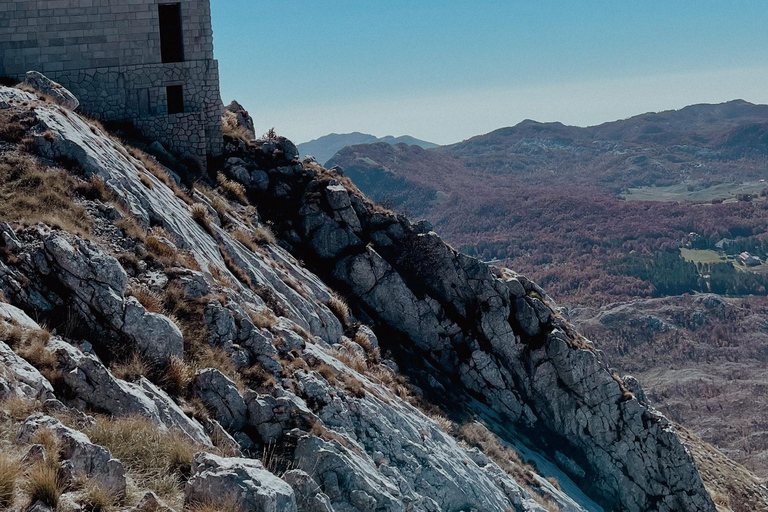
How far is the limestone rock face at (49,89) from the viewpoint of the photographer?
17.6m

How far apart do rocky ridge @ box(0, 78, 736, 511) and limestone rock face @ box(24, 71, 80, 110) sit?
151 cm

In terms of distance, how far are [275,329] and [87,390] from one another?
5164 millimetres

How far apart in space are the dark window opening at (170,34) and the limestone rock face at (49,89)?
5019 mm

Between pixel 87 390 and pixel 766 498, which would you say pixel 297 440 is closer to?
pixel 87 390

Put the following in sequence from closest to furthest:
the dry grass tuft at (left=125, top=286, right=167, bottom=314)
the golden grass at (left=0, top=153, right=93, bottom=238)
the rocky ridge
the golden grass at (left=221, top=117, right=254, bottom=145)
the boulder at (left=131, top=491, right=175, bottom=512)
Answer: the boulder at (left=131, top=491, right=175, bottom=512)
the rocky ridge
the dry grass tuft at (left=125, top=286, right=167, bottom=314)
the golden grass at (left=0, top=153, right=93, bottom=238)
the golden grass at (left=221, top=117, right=254, bottom=145)

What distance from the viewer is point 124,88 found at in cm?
2167

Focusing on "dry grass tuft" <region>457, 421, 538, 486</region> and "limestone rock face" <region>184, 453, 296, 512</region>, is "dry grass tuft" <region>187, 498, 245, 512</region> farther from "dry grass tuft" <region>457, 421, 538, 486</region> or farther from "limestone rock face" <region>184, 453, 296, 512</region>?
"dry grass tuft" <region>457, 421, 538, 486</region>

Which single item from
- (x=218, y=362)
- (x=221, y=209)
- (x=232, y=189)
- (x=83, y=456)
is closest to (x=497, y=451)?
(x=218, y=362)

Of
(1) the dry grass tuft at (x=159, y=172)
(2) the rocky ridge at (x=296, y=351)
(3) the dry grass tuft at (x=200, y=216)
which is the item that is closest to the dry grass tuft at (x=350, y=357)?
(2) the rocky ridge at (x=296, y=351)

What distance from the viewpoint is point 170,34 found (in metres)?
23.1

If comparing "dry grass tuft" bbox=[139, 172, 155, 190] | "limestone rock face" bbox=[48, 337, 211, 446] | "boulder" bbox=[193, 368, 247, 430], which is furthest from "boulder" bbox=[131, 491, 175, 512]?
"dry grass tuft" bbox=[139, 172, 155, 190]

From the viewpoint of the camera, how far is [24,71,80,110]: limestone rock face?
17641 mm

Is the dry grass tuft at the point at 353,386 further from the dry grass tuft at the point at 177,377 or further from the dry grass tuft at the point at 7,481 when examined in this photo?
the dry grass tuft at the point at 7,481

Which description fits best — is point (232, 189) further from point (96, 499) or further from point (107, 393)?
point (96, 499)
